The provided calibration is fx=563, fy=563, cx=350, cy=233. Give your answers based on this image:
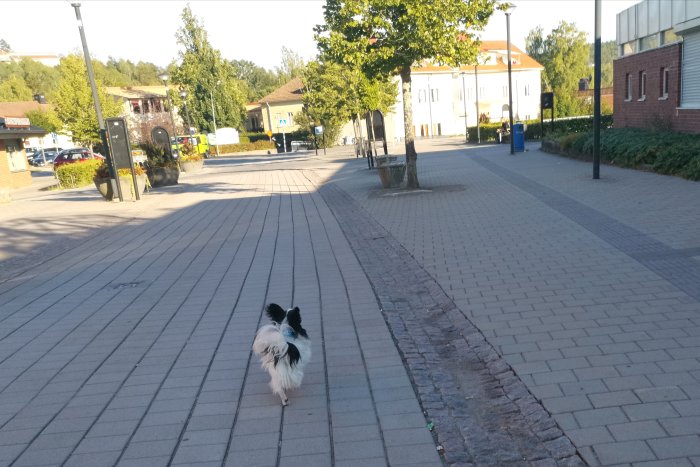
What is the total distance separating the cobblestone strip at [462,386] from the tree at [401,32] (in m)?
8.12

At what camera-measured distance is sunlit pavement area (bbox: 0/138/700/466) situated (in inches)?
138

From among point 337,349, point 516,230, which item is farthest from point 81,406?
point 516,230

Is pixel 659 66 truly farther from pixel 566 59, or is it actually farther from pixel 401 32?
pixel 566 59

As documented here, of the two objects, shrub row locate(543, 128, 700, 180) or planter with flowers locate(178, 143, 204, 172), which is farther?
planter with flowers locate(178, 143, 204, 172)

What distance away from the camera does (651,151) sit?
1546 cm

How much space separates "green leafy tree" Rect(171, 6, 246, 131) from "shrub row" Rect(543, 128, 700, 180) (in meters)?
51.8

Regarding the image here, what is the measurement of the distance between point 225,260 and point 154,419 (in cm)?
514

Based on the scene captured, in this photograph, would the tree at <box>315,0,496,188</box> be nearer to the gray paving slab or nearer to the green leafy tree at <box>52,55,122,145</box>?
the gray paving slab

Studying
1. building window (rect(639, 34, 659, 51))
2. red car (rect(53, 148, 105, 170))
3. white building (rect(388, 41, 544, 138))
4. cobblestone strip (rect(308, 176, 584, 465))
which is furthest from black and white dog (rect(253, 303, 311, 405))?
white building (rect(388, 41, 544, 138))

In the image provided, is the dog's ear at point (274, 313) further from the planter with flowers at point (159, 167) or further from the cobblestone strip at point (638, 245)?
the planter with flowers at point (159, 167)

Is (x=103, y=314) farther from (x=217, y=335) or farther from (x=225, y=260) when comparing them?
(x=225, y=260)

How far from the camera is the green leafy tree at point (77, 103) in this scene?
129 ft

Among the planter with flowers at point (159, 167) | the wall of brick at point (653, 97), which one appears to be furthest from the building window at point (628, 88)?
the planter with flowers at point (159, 167)

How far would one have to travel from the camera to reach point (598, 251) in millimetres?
7625
